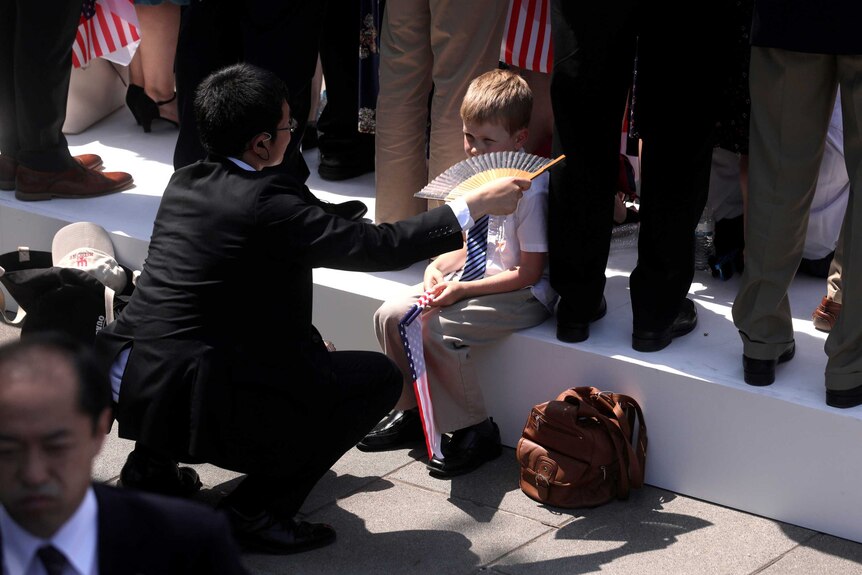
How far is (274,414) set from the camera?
3.39 meters

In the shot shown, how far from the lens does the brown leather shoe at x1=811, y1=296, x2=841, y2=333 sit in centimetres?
393

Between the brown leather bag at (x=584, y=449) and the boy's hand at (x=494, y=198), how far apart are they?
614 millimetres

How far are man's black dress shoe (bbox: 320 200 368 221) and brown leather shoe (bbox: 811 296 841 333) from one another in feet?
5.82

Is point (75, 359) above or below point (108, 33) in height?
above

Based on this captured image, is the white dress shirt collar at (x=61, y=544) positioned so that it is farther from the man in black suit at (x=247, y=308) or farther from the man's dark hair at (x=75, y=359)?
the man in black suit at (x=247, y=308)

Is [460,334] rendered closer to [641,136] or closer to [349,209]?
[641,136]

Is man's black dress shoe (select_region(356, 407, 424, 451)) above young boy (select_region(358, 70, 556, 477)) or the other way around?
the other way around

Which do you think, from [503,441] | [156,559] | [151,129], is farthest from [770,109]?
[151,129]

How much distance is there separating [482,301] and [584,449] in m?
0.56

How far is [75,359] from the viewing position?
174cm

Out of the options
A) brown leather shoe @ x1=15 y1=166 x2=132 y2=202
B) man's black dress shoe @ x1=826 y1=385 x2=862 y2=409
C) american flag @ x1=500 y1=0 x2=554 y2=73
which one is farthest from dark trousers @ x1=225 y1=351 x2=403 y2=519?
brown leather shoe @ x1=15 y1=166 x2=132 y2=202

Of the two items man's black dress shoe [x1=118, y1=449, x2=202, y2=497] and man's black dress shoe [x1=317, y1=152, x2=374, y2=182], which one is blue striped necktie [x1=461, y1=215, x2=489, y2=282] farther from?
man's black dress shoe [x1=317, y1=152, x2=374, y2=182]


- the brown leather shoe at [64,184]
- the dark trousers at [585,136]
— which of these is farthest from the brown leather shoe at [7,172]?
the dark trousers at [585,136]

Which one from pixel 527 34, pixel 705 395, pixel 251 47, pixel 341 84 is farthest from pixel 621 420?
pixel 341 84
